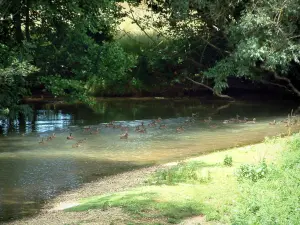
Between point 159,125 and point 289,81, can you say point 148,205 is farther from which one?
point 289,81

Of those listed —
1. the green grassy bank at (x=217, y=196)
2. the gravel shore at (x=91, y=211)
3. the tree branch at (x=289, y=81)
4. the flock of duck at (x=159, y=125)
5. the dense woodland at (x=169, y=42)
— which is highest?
the dense woodland at (x=169, y=42)

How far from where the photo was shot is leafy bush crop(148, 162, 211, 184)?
41.7 feet

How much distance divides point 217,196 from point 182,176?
2.15 metres

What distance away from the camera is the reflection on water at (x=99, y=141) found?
A: 48.6 ft

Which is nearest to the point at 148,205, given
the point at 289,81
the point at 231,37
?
the point at 231,37

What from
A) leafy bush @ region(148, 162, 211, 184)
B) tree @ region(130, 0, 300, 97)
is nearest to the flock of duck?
tree @ region(130, 0, 300, 97)

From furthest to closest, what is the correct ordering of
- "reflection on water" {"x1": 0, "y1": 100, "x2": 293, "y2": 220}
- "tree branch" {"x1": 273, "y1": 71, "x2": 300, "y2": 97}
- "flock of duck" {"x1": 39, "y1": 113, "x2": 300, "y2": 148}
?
"tree branch" {"x1": 273, "y1": 71, "x2": 300, "y2": 97}, "flock of duck" {"x1": 39, "y1": 113, "x2": 300, "y2": 148}, "reflection on water" {"x1": 0, "y1": 100, "x2": 293, "y2": 220}

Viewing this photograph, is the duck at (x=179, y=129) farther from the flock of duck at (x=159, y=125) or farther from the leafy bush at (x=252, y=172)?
the leafy bush at (x=252, y=172)

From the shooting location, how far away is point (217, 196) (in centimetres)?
1094

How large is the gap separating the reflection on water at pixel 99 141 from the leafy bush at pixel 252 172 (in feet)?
15.0

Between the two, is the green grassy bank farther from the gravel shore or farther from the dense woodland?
the dense woodland

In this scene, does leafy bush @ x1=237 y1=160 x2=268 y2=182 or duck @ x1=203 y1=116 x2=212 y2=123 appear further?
duck @ x1=203 y1=116 x2=212 y2=123

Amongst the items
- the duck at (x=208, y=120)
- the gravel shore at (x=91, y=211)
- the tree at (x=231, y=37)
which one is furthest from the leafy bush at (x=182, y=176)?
the tree at (x=231, y=37)

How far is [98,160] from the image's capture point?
58.2 feet
